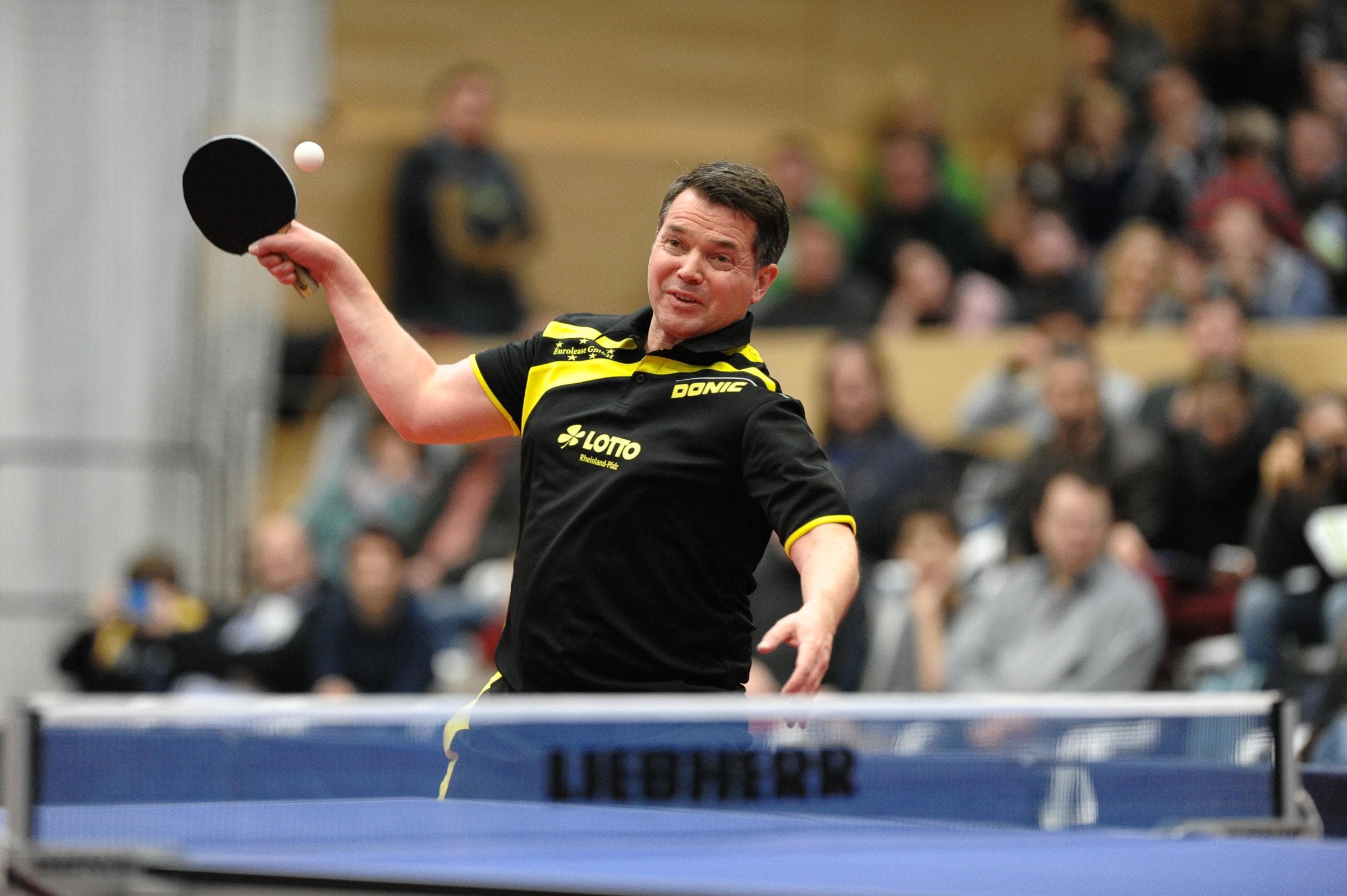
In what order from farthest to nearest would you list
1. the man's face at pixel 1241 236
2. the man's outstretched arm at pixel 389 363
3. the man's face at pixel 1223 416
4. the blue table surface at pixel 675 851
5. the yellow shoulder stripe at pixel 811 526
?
the man's face at pixel 1241 236 < the man's face at pixel 1223 416 < the man's outstretched arm at pixel 389 363 < the yellow shoulder stripe at pixel 811 526 < the blue table surface at pixel 675 851

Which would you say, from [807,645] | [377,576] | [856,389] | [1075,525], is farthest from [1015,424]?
[807,645]

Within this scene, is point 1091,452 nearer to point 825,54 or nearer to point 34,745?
point 34,745

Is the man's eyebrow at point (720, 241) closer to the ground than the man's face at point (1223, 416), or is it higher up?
higher up

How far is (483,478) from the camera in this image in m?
9.52

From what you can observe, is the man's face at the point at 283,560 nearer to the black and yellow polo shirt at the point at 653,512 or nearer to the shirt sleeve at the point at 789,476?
the black and yellow polo shirt at the point at 653,512

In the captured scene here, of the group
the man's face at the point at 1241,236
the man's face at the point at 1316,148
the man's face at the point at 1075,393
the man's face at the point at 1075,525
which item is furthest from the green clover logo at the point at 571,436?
the man's face at the point at 1316,148

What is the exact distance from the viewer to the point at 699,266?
315 centimetres

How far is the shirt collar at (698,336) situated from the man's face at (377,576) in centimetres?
452

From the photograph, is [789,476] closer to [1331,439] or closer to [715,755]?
[715,755]

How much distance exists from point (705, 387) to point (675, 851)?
2.61ft

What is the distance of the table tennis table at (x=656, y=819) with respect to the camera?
2648 mm

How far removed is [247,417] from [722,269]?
839cm

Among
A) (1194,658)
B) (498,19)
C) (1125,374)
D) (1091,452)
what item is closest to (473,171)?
(498,19)

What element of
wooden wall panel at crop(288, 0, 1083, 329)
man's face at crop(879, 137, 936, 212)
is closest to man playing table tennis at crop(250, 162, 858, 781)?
man's face at crop(879, 137, 936, 212)
